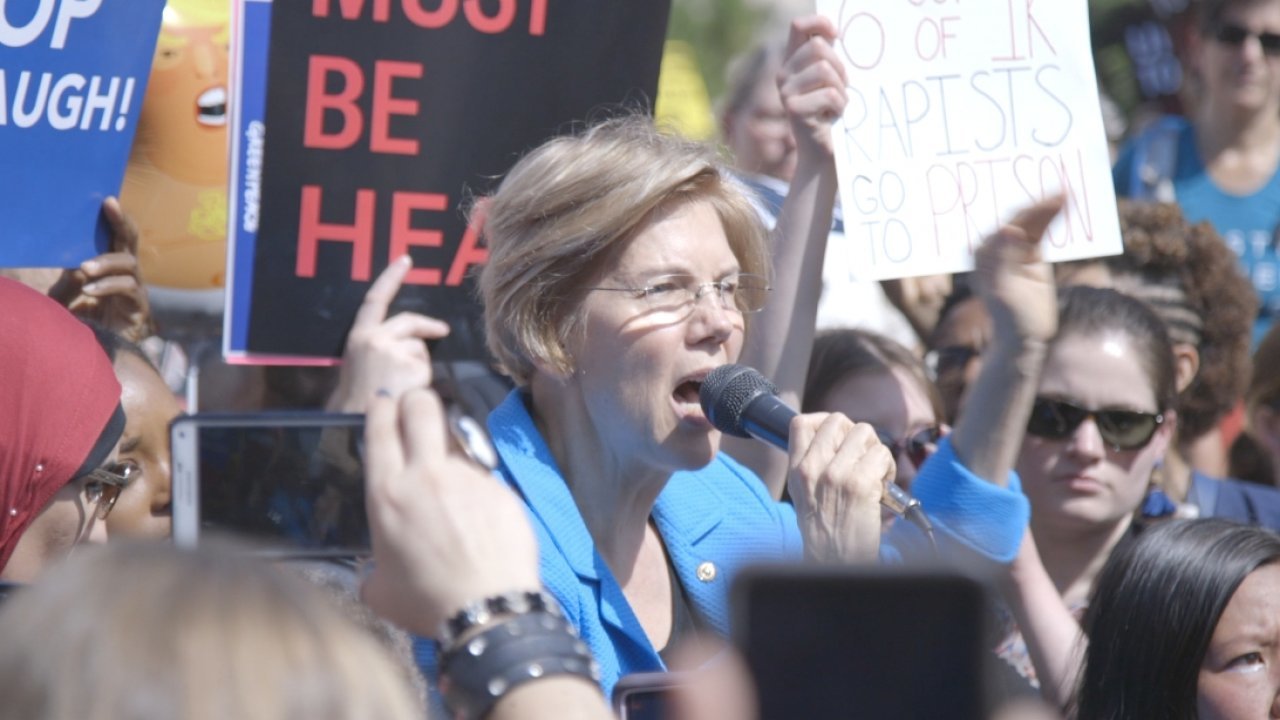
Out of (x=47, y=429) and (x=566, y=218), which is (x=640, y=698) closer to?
(x=47, y=429)

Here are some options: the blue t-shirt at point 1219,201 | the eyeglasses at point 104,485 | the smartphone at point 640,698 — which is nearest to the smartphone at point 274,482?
the smartphone at point 640,698

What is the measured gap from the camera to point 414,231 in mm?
3812

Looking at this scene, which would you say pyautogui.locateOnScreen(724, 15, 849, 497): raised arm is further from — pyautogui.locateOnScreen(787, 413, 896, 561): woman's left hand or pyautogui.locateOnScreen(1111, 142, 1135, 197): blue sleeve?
pyautogui.locateOnScreen(1111, 142, 1135, 197): blue sleeve

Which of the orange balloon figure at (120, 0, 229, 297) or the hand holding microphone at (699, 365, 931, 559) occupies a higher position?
the orange balloon figure at (120, 0, 229, 297)

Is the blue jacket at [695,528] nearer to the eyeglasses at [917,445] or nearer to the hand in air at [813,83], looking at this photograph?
the eyeglasses at [917,445]

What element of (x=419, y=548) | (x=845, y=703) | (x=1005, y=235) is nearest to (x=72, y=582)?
(x=419, y=548)

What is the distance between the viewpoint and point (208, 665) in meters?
1.18

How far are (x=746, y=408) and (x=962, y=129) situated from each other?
1.25m

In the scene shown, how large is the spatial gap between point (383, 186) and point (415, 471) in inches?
91.8

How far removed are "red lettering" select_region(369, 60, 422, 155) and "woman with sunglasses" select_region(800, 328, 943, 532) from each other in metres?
1.21

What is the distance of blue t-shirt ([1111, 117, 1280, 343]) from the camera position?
5.59 m

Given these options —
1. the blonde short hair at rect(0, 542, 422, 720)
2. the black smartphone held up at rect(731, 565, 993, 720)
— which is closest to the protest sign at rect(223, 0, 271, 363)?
the blonde short hair at rect(0, 542, 422, 720)

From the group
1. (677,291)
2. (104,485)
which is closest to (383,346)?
(677,291)

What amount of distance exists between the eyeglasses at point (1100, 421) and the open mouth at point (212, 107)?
6.86 feet
